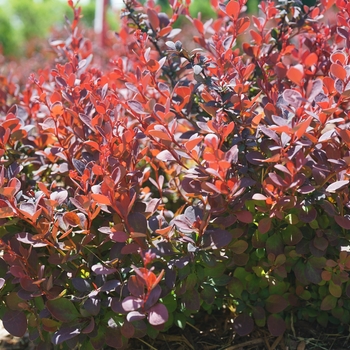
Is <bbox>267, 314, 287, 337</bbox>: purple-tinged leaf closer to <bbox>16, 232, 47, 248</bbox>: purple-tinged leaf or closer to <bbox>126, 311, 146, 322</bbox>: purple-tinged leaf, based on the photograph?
<bbox>126, 311, 146, 322</bbox>: purple-tinged leaf

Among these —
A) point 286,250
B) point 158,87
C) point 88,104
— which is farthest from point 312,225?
point 88,104

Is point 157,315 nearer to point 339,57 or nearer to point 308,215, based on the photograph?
point 308,215

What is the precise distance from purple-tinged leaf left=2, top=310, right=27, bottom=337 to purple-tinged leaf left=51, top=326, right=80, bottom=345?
0.46 feet

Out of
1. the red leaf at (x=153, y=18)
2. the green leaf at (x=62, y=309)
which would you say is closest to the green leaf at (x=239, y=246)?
the green leaf at (x=62, y=309)

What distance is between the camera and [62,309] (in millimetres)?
1638

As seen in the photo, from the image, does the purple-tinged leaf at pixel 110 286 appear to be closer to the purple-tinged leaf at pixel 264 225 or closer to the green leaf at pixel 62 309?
the green leaf at pixel 62 309

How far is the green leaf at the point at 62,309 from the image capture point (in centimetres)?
162

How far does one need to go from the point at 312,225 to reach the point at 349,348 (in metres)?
0.57

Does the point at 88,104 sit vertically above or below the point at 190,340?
above

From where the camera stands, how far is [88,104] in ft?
6.35

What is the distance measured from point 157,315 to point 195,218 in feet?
1.13

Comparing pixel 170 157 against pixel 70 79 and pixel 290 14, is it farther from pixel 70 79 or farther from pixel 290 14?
pixel 290 14

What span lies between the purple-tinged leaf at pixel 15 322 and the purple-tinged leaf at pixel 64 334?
0.14 m

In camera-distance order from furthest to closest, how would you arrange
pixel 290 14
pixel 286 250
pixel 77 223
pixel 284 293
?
pixel 290 14
pixel 284 293
pixel 286 250
pixel 77 223
